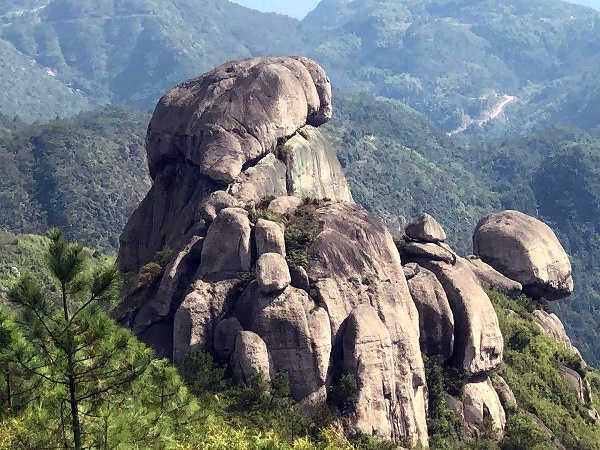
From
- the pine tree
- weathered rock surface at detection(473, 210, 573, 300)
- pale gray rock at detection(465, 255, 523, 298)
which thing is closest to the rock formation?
pale gray rock at detection(465, 255, 523, 298)

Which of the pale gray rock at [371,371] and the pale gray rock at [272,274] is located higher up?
the pale gray rock at [272,274]

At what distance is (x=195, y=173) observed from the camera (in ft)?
122

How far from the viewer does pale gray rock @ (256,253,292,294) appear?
27.6 m

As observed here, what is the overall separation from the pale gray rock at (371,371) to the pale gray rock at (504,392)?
5989 millimetres

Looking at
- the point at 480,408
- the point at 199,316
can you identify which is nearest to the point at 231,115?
the point at 199,316

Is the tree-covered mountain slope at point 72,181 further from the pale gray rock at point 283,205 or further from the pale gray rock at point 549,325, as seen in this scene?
the pale gray rock at point 283,205

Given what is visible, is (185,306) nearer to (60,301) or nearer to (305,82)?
(60,301)

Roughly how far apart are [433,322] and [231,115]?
12202mm

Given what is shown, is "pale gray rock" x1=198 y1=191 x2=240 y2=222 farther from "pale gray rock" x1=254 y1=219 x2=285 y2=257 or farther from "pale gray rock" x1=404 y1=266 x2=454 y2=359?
"pale gray rock" x1=404 y1=266 x2=454 y2=359

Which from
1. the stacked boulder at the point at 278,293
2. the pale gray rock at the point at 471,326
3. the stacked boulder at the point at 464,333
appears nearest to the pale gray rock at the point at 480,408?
the stacked boulder at the point at 464,333

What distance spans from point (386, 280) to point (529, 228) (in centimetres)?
1521

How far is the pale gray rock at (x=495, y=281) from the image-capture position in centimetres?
4031

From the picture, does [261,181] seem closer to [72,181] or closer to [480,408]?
[480,408]

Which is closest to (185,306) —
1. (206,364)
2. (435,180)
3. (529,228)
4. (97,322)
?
(206,364)
